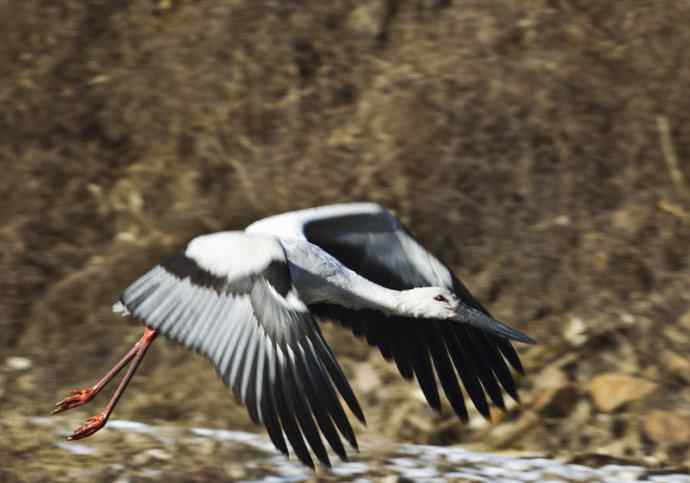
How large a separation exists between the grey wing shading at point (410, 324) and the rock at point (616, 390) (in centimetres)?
142

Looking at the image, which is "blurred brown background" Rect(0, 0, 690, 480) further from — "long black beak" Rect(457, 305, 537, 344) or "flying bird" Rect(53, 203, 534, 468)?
"long black beak" Rect(457, 305, 537, 344)

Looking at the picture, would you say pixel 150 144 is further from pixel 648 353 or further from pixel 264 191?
pixel 648 353

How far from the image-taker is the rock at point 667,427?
6938 mm

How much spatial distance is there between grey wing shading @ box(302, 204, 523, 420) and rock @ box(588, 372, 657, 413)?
142cm

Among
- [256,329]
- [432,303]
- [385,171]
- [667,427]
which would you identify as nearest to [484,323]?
[432,303]

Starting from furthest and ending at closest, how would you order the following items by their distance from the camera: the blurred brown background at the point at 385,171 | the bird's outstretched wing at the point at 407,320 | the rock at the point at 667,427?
1. the blurred brown background at the point at 385,171
2. the rock at the point at 667,427
3. the bird's outstretched wing at the point at 407,320

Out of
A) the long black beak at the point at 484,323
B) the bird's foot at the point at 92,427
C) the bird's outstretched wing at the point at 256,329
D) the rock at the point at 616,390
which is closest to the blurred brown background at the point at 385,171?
the rock at the point at 616,390

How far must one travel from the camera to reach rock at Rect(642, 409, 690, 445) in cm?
694

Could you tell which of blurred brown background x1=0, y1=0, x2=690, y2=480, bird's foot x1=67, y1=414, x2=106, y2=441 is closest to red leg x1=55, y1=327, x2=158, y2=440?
bird's foot x1=67, y1=414, x2=106, y2=441

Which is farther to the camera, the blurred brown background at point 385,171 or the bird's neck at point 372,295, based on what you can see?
the blurred brown background at point 385,171

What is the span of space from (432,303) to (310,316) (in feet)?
2.24

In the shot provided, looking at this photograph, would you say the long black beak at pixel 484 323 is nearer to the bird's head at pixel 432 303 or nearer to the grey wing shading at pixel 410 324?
the bird's head at pixel 432 303

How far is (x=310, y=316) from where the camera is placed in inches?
194

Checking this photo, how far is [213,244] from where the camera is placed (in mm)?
5305
